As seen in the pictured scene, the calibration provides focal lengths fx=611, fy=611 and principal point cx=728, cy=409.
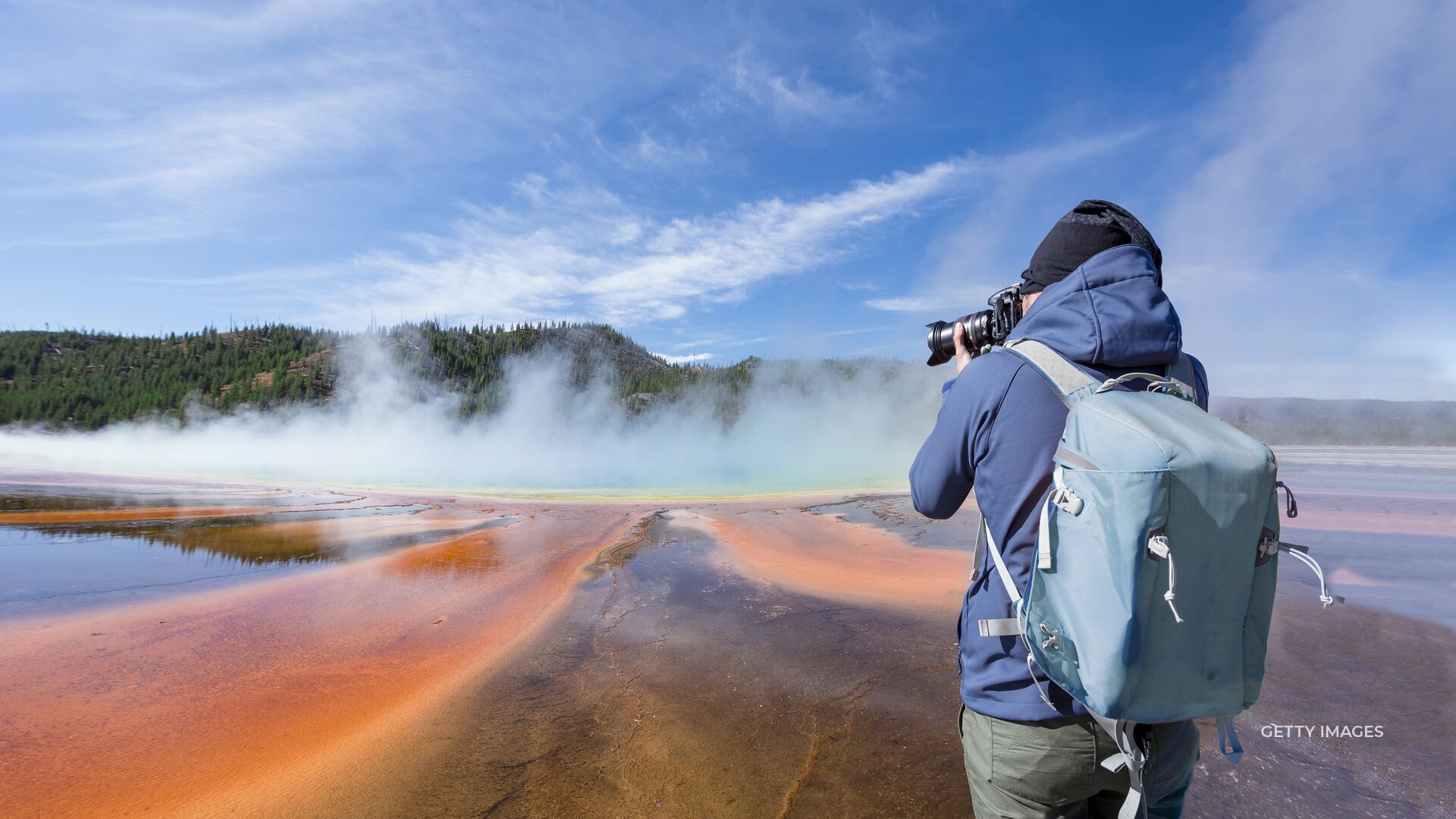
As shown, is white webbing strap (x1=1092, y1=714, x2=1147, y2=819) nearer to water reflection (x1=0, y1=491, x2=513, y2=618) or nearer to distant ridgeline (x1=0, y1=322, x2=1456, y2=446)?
water reflection (x1=0, y1=491, x2=513, y2=618)

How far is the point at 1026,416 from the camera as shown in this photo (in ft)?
5.14

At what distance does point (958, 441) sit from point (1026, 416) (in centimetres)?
19

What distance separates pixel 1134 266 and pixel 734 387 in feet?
186

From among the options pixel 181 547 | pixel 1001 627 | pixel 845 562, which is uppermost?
pixel 1001 627

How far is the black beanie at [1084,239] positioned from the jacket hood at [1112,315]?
7.3 inches

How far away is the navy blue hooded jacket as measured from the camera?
1.52 metres

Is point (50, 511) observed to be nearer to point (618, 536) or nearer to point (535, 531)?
point (535, 531)

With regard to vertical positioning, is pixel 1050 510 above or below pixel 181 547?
above

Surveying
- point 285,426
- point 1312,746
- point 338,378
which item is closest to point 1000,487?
point 1312,746

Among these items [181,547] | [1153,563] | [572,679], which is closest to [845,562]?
[572,679]

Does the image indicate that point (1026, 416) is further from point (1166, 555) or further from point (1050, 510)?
point (1166, 555)

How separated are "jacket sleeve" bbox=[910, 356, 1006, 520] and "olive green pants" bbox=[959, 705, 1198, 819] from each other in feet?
1.97

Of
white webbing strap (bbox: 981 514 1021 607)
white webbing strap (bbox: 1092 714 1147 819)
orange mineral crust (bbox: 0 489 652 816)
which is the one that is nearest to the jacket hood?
white webbing strap (bbox: 981 514 1021 607)

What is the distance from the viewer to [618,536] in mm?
10695
